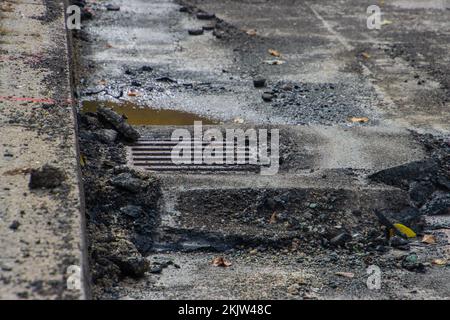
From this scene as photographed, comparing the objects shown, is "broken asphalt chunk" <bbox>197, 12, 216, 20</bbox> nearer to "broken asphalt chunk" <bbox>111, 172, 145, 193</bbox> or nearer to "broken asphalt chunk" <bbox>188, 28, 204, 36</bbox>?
"broken asphalt chunk" <bbox>188, 28, 204, 36</bbox>

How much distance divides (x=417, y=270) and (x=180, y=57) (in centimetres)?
507

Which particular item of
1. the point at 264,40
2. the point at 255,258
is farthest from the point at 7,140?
the point at 264,40

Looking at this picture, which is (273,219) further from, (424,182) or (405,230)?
(424,182)

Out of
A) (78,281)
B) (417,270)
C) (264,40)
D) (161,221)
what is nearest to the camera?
(78,281)

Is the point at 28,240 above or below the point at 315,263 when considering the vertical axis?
above

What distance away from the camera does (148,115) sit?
8406 mm

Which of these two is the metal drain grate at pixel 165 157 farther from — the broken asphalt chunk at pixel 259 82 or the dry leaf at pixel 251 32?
the dry leaf at pixel 251 32

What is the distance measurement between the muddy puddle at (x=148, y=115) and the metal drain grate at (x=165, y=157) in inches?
27.6

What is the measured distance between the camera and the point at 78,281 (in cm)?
440

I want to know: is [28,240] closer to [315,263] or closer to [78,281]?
[78,281]

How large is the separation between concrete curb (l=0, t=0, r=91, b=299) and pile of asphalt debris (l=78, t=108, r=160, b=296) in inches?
13.9

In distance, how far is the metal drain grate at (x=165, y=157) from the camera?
6.99 metres

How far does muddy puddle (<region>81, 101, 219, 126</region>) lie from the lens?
323 inches

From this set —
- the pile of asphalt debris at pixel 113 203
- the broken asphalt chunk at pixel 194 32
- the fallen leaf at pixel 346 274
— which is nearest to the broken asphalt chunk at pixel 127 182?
the pile of asphalt debris at pixel 113 203
